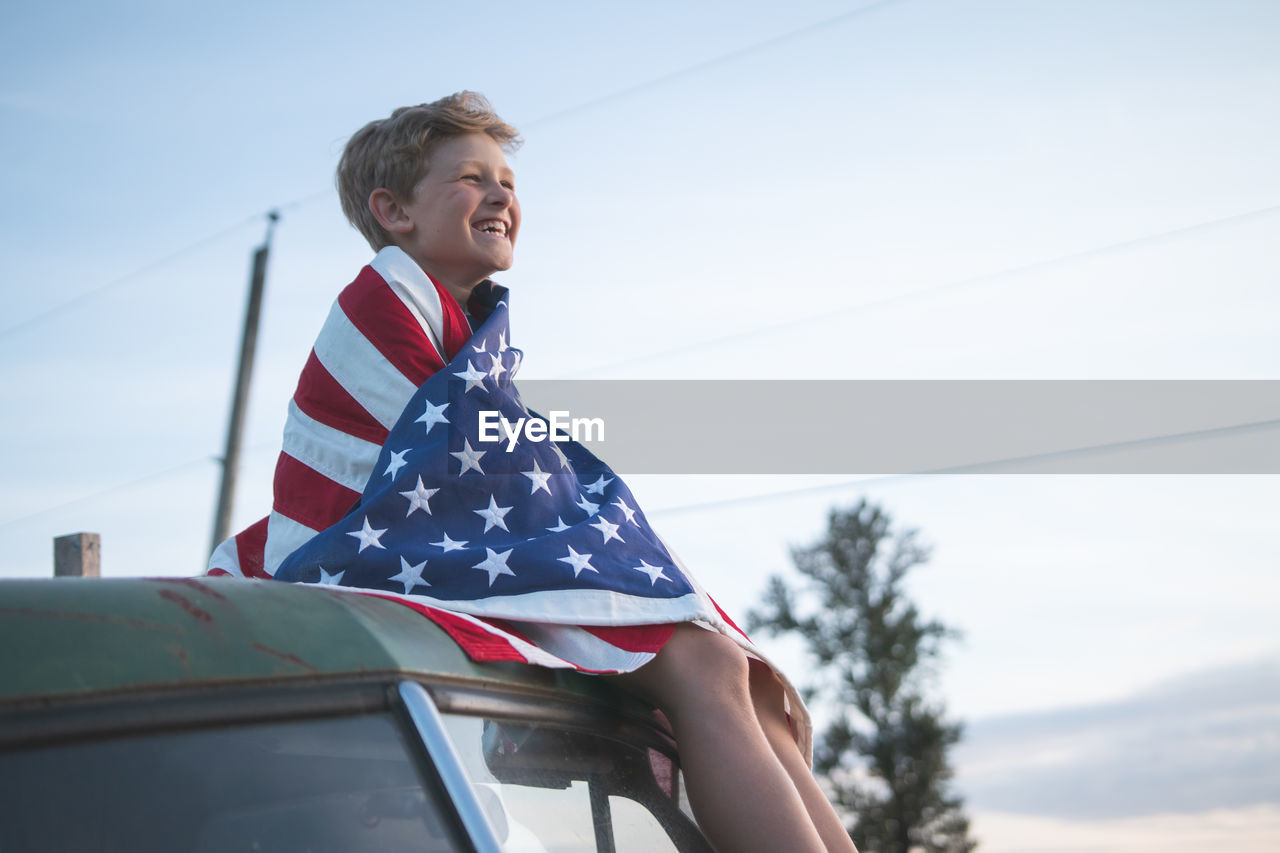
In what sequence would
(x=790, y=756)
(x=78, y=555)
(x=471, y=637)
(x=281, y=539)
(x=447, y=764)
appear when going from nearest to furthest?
(x=447, y=764)
(x=471, y=637)
(x=790, y=756)
(x=281, y=539)
(x=78, y=555)

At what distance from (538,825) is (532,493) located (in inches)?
24.8

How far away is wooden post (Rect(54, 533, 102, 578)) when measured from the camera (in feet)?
12.7

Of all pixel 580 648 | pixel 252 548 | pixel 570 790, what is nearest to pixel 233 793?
pixel 570 790

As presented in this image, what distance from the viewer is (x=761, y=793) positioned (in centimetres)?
164

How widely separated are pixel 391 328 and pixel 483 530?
1.55ft

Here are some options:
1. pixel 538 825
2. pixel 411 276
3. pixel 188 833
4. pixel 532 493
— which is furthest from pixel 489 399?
pixel 188 833

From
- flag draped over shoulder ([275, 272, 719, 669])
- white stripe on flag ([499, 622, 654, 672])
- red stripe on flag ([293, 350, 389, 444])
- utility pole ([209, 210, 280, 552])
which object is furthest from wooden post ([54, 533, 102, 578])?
utility pole ([209, 210, 280, 552])

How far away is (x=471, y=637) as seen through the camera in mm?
1560

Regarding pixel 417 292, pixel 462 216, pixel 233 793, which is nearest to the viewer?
pixel 233 793

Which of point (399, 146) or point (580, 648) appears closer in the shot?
point (580, 648)

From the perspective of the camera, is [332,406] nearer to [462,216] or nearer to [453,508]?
[453,508]

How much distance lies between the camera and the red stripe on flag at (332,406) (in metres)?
2.10

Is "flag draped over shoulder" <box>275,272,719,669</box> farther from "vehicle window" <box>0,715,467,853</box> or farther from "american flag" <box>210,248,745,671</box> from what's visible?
"vehicle window" <box>0,715,467,853</box>

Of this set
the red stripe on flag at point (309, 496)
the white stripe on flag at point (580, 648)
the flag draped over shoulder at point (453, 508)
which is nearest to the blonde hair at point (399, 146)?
the flag draped over shoulder at point (453, 508)
